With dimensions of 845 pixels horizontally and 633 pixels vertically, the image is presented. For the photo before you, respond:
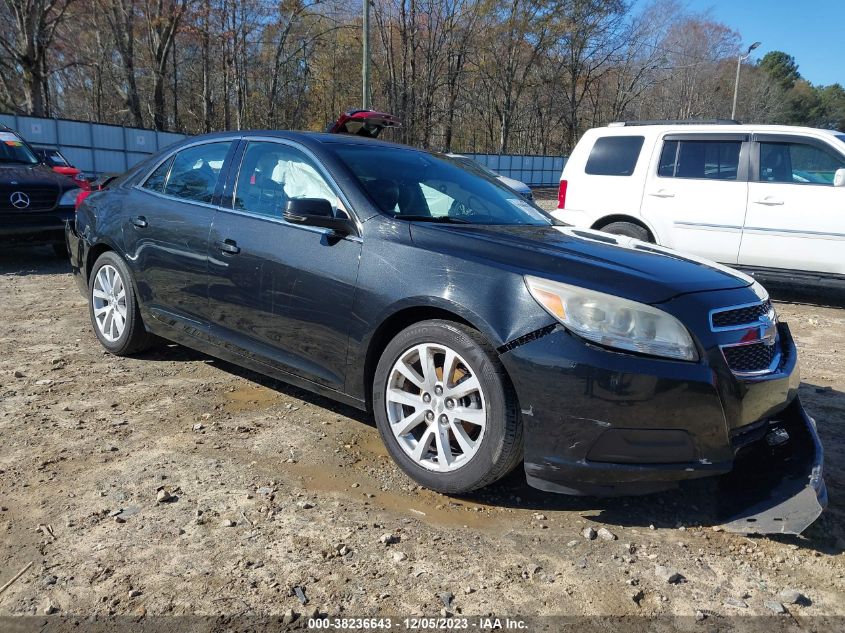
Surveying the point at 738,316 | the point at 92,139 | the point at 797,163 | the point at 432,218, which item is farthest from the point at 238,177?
the point at 92,139

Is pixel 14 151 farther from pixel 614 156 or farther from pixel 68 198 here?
pixel 614 156

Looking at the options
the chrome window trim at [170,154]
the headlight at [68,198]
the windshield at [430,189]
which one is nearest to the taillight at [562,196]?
the windshield at [430,189]

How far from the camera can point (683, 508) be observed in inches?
114

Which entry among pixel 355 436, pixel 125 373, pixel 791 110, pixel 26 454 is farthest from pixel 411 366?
pixel 791 110

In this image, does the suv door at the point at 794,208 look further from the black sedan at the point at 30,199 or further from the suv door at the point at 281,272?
the black sedan at the point at 30,199

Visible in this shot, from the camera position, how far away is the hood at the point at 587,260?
104 inches

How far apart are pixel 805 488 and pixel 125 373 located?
4.01m

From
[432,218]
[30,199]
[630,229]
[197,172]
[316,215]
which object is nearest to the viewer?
[316,215]

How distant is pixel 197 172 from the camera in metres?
4.18

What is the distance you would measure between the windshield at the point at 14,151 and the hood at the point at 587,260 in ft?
25.8

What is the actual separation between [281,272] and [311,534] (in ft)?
4.61

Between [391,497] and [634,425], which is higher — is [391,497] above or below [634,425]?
below

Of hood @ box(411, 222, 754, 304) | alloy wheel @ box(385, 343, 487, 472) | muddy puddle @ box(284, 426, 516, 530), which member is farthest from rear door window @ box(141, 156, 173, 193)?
alloy wheel @ box(385, 343, 487, 472)

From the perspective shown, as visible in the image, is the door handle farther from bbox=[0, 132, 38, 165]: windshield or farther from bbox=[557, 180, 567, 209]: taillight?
bbox=[0, 132, 38, 165]: windshield
